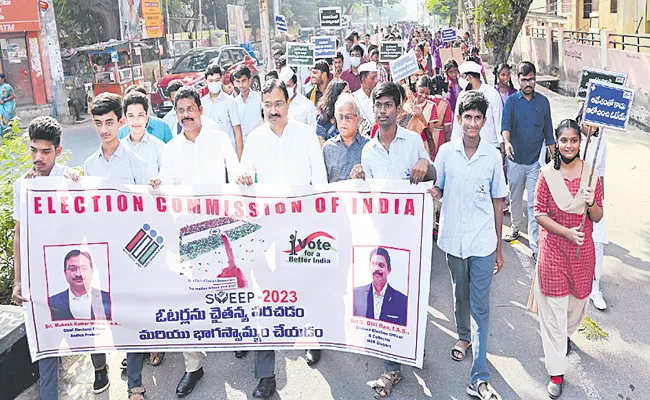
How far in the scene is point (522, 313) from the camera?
5324 millimetres

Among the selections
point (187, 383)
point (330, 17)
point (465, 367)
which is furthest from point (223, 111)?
point (330, 17)

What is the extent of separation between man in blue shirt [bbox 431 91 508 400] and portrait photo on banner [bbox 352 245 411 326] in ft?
1.32

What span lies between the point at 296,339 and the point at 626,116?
8.64ft

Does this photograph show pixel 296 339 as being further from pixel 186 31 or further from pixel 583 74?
pixel 186 31

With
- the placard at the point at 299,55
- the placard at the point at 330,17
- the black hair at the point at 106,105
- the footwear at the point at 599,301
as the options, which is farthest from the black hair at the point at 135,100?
the placard at the point at 330,17

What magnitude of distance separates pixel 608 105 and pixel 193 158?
283 centimetres

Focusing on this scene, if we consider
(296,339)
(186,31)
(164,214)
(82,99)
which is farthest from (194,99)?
(186,31)

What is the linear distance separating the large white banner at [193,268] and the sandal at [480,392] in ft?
2.14

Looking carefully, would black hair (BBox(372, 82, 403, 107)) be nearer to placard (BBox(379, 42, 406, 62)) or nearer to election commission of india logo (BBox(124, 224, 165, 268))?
election commission of india logo (BBox(124, 224, 165, 268))

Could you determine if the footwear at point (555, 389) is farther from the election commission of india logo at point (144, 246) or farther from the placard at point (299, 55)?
the placard at point (299, 55)

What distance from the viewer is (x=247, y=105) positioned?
770 centimetres

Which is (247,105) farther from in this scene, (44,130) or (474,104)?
(474,104)

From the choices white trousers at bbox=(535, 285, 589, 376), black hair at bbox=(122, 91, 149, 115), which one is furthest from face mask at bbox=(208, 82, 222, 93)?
white trousers at bbox=(535, 285, 589, 376)

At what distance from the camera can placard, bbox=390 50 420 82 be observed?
843 cm
